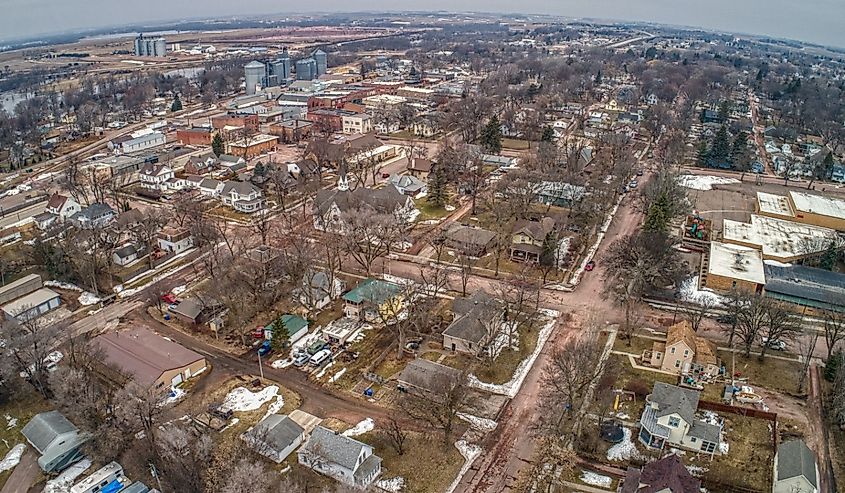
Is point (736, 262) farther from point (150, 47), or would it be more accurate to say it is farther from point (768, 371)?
point (150, 47)

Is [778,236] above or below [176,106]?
below

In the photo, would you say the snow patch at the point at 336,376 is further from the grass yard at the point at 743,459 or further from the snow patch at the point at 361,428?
the grass yard at the point at 743,459

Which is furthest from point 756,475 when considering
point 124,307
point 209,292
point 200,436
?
point 124,307

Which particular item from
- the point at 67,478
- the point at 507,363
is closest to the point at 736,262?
the point at 507,363

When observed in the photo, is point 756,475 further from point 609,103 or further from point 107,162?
point 609,103

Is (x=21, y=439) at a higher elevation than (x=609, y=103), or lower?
lower

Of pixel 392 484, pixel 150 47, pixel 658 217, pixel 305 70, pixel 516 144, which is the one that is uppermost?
pixel 150 47

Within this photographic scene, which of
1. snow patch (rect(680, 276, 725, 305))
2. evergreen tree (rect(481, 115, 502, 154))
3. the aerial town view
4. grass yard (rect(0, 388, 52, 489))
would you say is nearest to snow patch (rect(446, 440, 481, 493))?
the aerial town view
